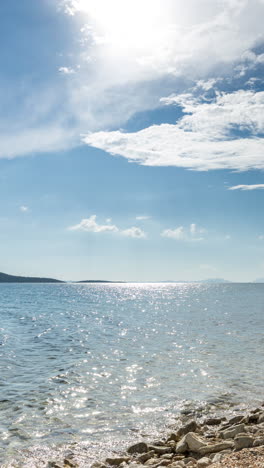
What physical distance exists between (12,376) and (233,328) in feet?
86.2

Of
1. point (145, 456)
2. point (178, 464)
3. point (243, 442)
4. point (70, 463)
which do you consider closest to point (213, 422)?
point (243, 442)

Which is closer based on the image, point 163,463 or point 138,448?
point 163,463

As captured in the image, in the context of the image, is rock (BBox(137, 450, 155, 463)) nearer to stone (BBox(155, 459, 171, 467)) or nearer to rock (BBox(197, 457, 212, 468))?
stone (BBox(155, 459, 171, 467))

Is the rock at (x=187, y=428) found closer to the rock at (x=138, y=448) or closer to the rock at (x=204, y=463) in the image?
the rock at (x=138, y=448)

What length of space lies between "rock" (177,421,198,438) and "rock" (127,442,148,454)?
1453 millimetres

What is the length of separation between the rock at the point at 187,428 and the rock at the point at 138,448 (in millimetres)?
1453

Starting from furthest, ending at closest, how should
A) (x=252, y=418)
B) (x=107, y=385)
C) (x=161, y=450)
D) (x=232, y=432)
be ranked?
1. (x=107, y=385)
2. (x=252, y=418)
3. (x=232, y=432)
4. (x=161, y=450)

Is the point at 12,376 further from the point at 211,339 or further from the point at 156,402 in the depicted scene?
the point at 211,339

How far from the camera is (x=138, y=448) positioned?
1106 cm

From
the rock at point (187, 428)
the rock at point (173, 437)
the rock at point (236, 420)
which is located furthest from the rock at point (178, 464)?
the rock at point (236, 420)

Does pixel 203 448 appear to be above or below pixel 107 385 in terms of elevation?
above

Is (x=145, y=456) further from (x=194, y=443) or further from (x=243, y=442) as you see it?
(x=243, y=442)

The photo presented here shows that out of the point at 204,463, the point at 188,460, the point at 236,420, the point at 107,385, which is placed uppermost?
the point at 204,463

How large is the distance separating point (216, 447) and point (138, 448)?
227cm
